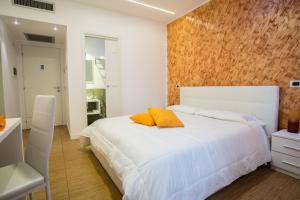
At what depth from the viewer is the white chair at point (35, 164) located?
101cm

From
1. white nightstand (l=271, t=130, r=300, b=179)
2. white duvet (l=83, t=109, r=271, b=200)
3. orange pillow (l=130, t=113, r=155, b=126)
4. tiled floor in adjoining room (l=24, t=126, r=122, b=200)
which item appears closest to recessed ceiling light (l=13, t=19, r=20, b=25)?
tiled floor in adjoining room (l=24, t=126, r=122, b=200)

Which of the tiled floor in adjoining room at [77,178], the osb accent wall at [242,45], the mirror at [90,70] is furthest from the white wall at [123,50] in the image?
the mirror at [90,70]

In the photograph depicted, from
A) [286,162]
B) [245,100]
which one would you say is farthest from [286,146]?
[245,100]

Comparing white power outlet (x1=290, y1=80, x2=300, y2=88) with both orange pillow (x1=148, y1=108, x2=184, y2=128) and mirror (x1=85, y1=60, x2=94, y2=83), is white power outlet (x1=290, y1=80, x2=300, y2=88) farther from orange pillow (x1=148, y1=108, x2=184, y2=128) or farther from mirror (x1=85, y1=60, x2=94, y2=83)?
mirror (x1=85, y1=60, x2=94, y2=83)

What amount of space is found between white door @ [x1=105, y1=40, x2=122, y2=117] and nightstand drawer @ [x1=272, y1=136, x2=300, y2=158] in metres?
2.98

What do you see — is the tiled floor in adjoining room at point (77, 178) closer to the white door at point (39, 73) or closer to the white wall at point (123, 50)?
the white wall at point (123, 50)

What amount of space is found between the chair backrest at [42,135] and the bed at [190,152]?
1.97 feet

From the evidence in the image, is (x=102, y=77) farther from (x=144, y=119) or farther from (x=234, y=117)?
(x=234, y=117)

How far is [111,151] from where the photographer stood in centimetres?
172

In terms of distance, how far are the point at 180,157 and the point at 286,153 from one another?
1578mm

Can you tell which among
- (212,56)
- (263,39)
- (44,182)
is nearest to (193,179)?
(44,182)

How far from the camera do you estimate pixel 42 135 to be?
124 centimetres

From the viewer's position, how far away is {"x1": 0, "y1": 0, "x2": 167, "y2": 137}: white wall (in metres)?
3.21

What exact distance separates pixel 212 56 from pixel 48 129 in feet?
10.1
